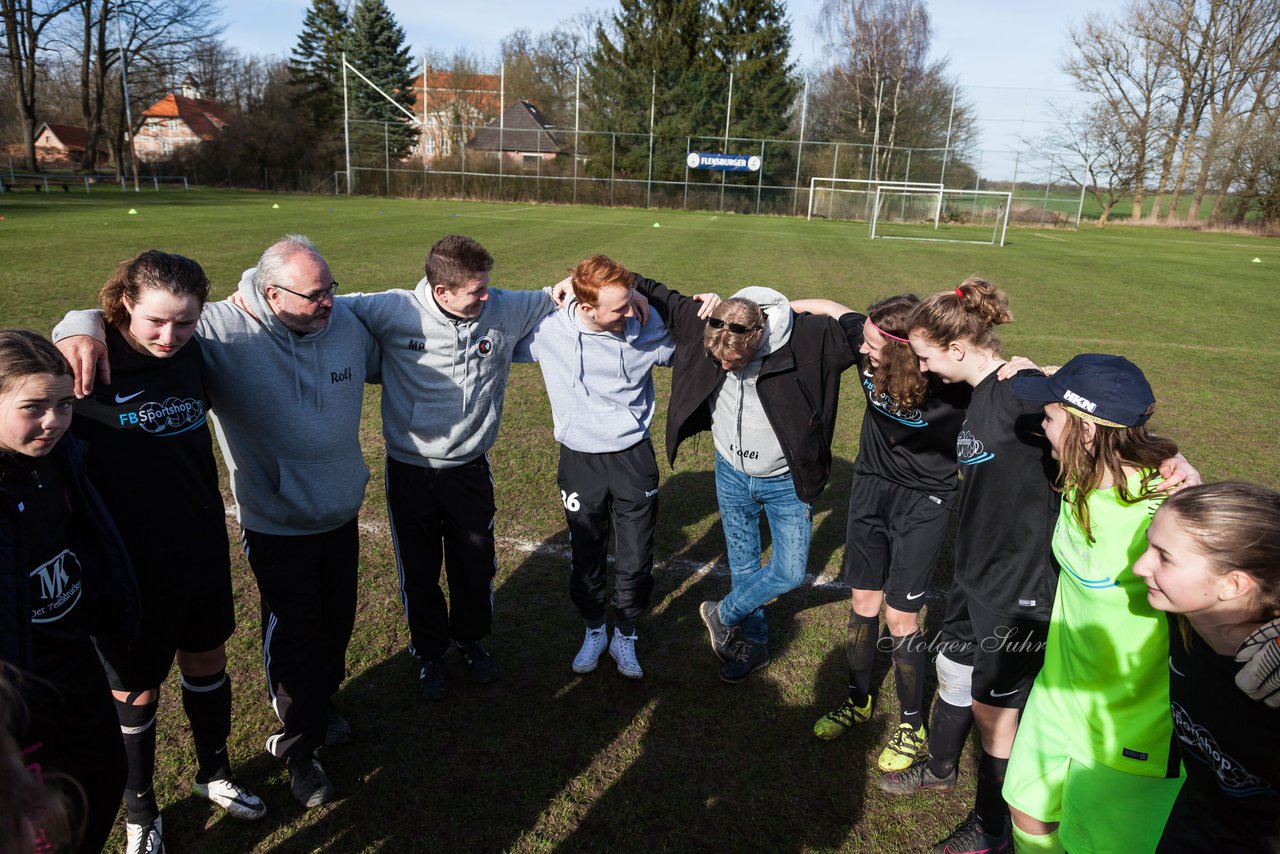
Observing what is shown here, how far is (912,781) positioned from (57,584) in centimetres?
302

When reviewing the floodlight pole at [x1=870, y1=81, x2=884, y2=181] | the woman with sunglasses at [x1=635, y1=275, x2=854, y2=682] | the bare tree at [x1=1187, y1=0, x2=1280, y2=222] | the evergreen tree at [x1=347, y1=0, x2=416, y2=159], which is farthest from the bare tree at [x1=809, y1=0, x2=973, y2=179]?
the woman with sunglasses at [x1=635, y1=275, x2=854, y2=682]

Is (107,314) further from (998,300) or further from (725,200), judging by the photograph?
(725,200)

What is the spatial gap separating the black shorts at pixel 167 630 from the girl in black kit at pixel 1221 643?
9.28ft

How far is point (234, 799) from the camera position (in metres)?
2.78

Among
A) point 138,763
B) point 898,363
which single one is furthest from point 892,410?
point 138,763

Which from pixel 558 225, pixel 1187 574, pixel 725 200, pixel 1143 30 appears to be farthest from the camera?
pixel 1143 30

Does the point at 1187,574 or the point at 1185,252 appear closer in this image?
the point at 1187,574

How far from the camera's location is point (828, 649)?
395 centimetres

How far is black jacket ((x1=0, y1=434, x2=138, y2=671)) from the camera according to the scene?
188 centimetres

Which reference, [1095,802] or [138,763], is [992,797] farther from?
[138,763]

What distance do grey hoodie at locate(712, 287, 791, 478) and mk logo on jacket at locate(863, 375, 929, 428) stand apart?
437 millimetres

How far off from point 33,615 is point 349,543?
3.82ft

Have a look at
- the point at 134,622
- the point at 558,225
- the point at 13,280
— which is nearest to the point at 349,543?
the point at 134,622

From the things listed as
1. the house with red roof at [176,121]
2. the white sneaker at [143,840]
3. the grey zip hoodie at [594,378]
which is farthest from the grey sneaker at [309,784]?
the house with red roof at [176,121]
